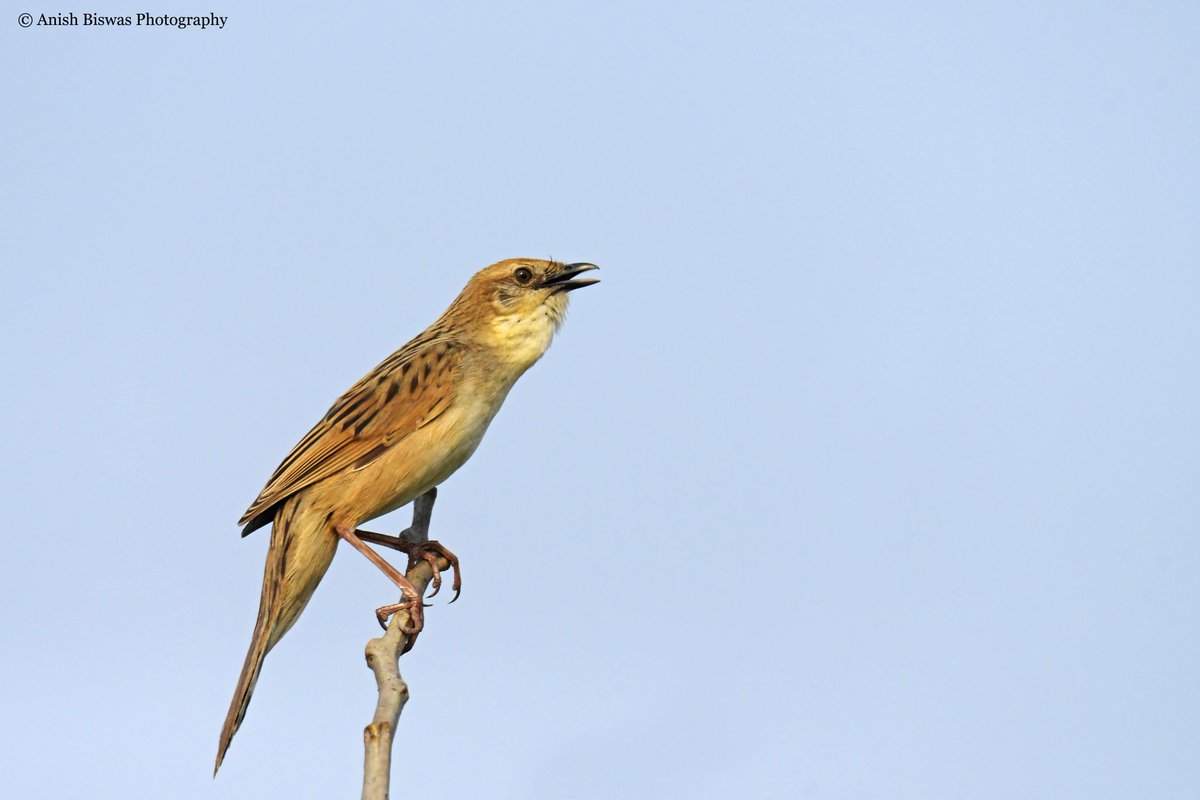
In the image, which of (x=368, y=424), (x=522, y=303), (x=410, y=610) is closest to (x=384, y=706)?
(x=410, y=610)

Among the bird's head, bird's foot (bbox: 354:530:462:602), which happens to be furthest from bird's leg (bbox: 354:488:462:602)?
the bird's head

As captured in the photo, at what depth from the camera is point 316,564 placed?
23.7 ft

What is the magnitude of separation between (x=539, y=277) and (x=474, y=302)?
1.45 feet

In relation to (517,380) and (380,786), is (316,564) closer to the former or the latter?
(517,380)

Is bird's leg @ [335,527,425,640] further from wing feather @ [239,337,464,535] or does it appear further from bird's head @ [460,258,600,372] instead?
bird's head @ [460,258,600,372]

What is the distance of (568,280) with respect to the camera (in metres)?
8.06

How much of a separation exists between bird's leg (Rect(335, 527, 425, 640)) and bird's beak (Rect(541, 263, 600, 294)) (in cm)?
193

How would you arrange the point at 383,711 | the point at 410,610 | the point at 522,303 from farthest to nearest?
the point at 522,303 → the point at 410,610 → the point at 383,711

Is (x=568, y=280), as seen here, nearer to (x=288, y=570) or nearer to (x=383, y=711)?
(x=288, y=570)

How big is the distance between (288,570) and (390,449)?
2.83 ft

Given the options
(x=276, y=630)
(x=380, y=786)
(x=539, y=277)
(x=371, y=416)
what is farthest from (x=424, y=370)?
(x=380, y=786)

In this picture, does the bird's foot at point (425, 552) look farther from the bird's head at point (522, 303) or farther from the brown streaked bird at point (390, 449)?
the bird's head at point (522, 303)

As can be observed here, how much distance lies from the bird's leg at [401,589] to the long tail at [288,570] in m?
0.14

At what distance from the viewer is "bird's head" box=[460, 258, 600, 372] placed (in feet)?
25.9
